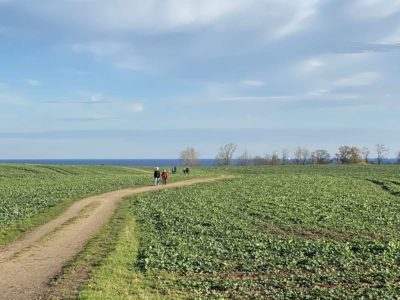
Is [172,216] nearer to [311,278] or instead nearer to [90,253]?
[90,253]

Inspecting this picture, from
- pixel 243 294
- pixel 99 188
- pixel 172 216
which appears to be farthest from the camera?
pixel 99 188

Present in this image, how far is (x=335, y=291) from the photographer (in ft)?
47.3

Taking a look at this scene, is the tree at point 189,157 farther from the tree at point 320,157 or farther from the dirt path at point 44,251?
the dirt path at point 44,251

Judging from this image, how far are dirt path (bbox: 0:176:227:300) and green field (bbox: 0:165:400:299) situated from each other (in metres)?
1.03

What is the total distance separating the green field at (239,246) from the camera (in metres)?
14.7

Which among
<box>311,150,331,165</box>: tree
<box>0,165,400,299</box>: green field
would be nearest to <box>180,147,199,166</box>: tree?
<box>311,150,331,165</box>: tree

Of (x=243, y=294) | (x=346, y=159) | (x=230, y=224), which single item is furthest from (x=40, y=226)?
(x=346, y=159)

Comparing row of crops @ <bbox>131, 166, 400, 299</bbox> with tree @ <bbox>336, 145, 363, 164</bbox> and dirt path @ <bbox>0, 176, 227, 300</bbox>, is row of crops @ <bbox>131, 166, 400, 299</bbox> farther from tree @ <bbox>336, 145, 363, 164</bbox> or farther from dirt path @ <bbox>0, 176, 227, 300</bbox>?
tree @ <bbox>336, 145, 363, 164</bbox>

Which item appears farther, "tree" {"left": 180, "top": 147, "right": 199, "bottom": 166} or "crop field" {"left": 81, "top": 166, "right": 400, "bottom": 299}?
"tree" {"left": 180, "top": 147, "right": 199, "bottom": 166}

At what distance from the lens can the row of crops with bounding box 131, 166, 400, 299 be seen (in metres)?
14.9

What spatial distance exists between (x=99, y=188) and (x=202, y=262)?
3527 cm

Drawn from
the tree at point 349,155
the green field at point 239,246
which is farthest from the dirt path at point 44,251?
the tree at point 349,155

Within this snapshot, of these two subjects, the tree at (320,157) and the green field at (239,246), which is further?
the tree at (320,157)

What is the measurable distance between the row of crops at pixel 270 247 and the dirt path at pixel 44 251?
2795 millimetres
